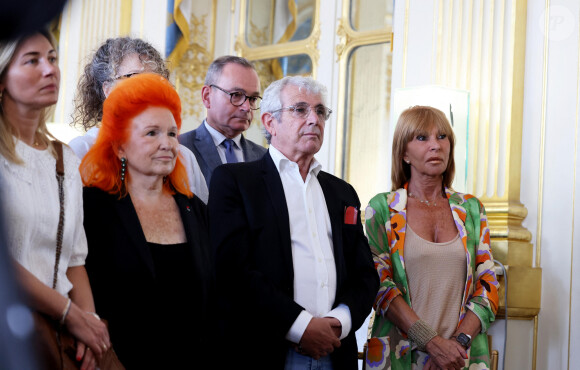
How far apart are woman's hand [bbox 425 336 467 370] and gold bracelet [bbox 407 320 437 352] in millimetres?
18

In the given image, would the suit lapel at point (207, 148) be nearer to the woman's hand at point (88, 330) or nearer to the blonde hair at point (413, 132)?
the blonde hair at point (413, 132)

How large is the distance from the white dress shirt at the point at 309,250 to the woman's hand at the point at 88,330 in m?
0.69

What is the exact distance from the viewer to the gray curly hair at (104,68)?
2.64 metres

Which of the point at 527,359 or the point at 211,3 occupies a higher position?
the point at 211,3

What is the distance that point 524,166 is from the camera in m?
3.92

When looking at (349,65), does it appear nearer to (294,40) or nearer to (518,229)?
(294,40)

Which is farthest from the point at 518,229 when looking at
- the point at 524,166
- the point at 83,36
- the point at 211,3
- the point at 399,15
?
the point at 83,36

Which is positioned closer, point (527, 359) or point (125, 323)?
point (125, 323)

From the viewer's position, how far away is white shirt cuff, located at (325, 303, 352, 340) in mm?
2299

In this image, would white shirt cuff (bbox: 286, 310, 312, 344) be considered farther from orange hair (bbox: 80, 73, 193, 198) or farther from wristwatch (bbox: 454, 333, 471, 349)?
wristwatch (bbox: 454, 333, 471, 349)

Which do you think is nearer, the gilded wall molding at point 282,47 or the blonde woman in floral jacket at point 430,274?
the blonde woman in floral jacket at point 430,274

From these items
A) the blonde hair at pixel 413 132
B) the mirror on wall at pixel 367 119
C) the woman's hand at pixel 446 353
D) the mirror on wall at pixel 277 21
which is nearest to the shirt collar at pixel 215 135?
the blonde hair at pixel 413 132

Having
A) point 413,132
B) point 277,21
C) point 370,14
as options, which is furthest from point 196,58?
point 413,132

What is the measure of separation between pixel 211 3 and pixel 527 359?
398 cm
